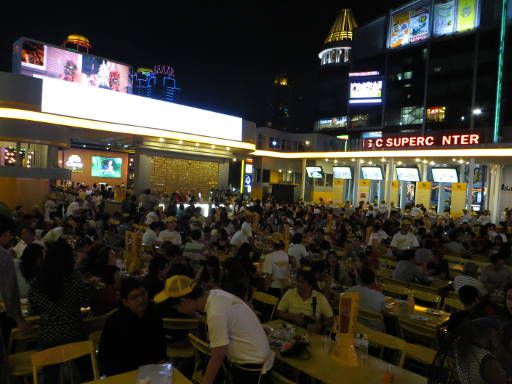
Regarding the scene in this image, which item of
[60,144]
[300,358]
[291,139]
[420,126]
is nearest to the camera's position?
[300,358]

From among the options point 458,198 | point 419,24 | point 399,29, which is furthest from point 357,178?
point 399,29

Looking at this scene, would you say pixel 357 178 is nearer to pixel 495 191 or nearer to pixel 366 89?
pixel 495 191

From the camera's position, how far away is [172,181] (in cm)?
2173

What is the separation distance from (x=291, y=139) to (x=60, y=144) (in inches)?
762

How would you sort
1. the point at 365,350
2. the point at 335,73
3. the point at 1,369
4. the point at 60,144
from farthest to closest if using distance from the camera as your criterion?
the point at 335,73 → the point at 60,144 → the point at 365,350 → the point at 1,369

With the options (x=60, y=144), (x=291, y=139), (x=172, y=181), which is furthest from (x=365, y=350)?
(x=291, y=139)

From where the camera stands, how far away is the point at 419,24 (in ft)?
117

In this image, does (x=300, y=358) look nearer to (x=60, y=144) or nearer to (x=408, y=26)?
(x=60, y=144)

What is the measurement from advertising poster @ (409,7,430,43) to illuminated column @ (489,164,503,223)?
785 inches

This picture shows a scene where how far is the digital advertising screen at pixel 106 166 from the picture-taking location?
3019 centimetres

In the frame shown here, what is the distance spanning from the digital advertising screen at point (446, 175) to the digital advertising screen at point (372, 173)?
2.88 m

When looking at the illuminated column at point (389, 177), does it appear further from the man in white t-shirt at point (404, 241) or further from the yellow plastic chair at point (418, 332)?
the yellow plastic chair at point (418, 332)

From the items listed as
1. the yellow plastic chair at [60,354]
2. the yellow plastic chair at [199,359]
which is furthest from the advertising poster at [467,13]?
the yellow plastic chair at [60,354]

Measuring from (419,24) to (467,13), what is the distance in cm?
443
